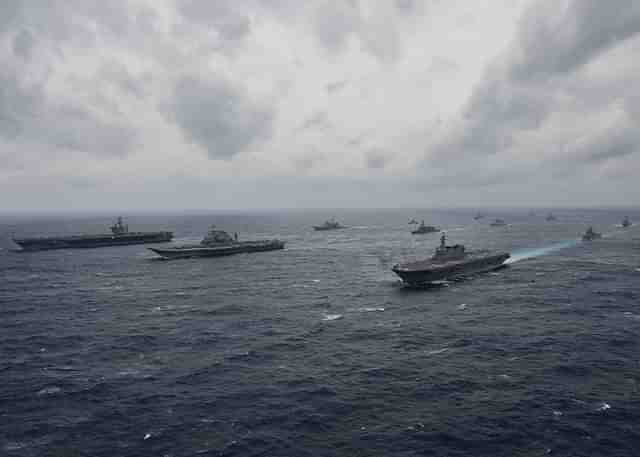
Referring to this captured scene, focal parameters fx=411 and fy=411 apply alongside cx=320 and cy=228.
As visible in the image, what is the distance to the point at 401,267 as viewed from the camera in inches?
3912

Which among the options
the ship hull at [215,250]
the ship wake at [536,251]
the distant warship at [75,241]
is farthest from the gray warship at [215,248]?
the ship wake at [536,251]

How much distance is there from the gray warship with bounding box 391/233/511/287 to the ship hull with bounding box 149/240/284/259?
76190 mm

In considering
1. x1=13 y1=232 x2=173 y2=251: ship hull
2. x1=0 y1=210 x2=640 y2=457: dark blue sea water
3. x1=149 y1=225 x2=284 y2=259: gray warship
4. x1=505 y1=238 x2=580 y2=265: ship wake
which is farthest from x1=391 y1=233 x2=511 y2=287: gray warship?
x1=13 y1=232 x2=173 y2=251: ship hull

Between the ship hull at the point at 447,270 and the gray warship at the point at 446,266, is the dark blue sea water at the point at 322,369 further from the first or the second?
the gray warship at the point at 446,266

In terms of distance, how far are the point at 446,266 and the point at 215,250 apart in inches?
3513

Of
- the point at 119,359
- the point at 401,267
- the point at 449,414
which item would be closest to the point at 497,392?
the point at 449,414

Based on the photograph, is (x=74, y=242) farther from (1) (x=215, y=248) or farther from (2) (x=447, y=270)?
(2) (x=447, y=270)

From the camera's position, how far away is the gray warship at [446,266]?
94000mm

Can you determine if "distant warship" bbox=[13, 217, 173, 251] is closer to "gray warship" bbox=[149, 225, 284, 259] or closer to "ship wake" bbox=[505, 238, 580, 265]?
"gray warship" bbox=[149, 225, 284, 259]

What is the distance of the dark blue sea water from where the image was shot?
34.5 m

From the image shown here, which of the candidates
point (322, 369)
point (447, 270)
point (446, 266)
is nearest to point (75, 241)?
point (446, 266)

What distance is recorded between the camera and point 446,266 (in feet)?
327

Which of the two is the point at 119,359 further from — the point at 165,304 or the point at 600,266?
the point at 600,266

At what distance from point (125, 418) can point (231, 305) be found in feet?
135
